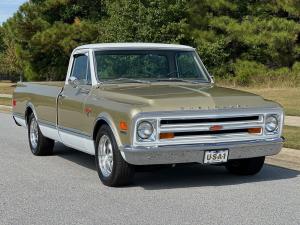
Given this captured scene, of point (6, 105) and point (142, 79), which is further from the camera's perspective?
point (6, 105)

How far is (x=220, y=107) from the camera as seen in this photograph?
25.2ft

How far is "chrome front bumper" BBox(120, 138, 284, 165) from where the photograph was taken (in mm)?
7352

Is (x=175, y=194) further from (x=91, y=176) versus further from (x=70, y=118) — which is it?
(x=70, y=118)

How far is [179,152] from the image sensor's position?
743cm

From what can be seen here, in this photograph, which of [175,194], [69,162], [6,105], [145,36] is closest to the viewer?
[175,194]

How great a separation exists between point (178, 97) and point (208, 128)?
1.77ft

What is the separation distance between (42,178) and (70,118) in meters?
1.03

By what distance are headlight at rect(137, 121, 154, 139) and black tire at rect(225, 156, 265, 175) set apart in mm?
1672

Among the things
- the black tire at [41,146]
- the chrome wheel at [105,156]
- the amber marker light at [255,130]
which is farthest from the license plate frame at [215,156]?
the black tire at [41,146]

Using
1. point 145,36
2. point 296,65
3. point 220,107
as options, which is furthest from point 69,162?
point 296,65

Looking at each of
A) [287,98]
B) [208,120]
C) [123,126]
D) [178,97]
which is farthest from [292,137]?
[287,98]

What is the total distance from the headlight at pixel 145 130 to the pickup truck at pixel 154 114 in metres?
0.01

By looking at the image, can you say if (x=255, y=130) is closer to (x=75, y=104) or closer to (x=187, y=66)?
(x=187, y=66)

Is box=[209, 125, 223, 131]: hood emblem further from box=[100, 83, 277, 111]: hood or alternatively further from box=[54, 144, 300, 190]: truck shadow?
box=[54, 144, 300, 190]: truck shadow
